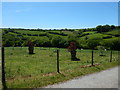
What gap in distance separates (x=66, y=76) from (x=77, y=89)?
2217mm

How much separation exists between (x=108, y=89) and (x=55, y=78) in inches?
103

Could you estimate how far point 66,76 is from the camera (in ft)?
28.3

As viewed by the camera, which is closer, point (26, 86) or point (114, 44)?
point (26, 86)

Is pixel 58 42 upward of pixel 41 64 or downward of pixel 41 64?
upward

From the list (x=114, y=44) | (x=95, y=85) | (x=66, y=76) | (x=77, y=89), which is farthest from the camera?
(x=114, y=44)

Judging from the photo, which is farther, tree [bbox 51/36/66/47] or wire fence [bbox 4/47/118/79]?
tree [bbox 51/36/66/47]

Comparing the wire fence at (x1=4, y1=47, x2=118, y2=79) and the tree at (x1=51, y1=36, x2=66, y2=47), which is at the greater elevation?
the tree at (x1=51, y1=36, x2=66, y2=47)

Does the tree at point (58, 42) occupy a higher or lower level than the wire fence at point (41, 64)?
higher

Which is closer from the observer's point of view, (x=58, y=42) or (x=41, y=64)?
(x=41, y=64)

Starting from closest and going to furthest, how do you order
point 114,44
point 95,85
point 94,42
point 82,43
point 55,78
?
1. point 95,85
2. point 55,78
3. point 114,44
4. point 94,42
5. point 82,43

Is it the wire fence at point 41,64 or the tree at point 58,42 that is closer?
the wire fence at point 41,64

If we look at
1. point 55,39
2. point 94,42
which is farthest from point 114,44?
point 55,39

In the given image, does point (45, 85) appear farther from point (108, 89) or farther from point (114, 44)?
point (114, 44)

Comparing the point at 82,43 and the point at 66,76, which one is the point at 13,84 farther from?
the point at 82,43
